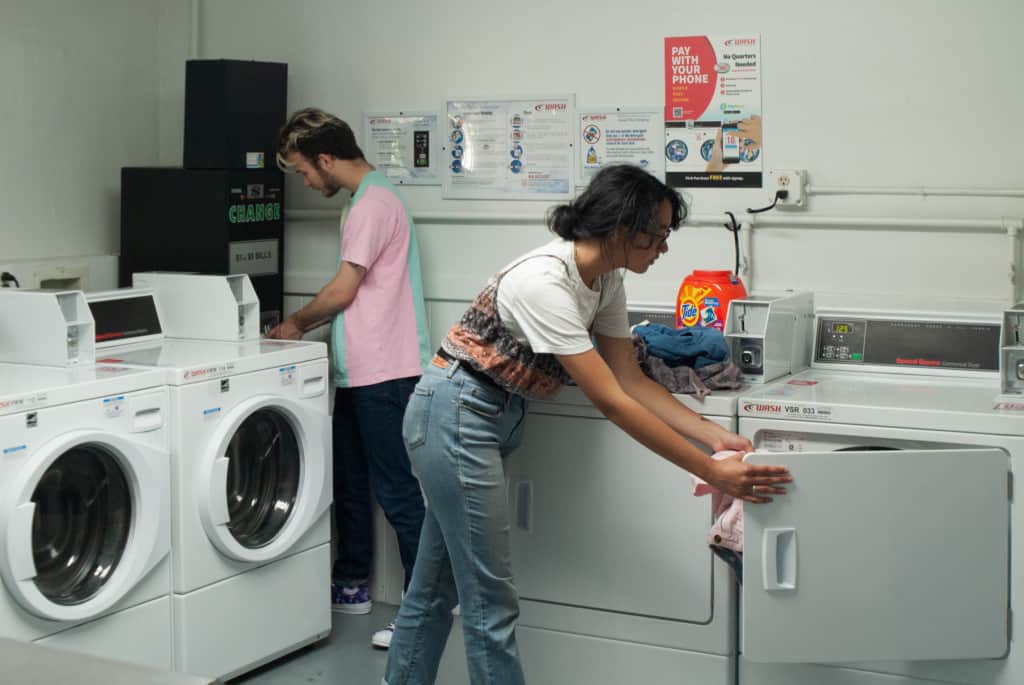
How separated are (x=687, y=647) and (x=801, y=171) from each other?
4.85 ft

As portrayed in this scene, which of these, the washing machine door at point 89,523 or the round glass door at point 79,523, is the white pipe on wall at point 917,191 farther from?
the round glass door at point 79,523

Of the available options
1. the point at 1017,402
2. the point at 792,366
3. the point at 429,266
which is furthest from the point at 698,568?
the point at 429,266

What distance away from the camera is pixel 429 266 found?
4363mm

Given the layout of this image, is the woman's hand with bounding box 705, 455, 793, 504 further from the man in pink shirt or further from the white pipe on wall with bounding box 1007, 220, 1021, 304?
the man in pink shirt

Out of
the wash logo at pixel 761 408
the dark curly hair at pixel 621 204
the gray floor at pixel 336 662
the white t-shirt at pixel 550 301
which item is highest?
the dark curly hair at pixel 621 204

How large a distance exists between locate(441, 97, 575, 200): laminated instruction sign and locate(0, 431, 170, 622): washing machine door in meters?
1.55

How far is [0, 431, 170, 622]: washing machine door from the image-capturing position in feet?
9.67

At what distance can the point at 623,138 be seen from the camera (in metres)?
4.01

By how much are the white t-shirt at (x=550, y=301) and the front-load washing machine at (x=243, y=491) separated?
1112 millimetres

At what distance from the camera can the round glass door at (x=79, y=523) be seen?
3.06 meters

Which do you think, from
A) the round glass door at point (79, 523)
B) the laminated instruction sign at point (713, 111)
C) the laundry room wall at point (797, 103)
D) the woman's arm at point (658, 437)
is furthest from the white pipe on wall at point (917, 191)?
the round glass door at point (79, 523)

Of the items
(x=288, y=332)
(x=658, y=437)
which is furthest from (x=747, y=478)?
(x=288, y=332)

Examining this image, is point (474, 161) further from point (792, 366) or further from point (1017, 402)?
point (1017, 402)

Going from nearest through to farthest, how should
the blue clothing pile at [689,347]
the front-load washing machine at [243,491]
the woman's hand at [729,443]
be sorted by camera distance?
1. the woman's hand at [729,443]
2. the blue clothing pile at [689,347]
3. the front-load washing machine at [243,491]
